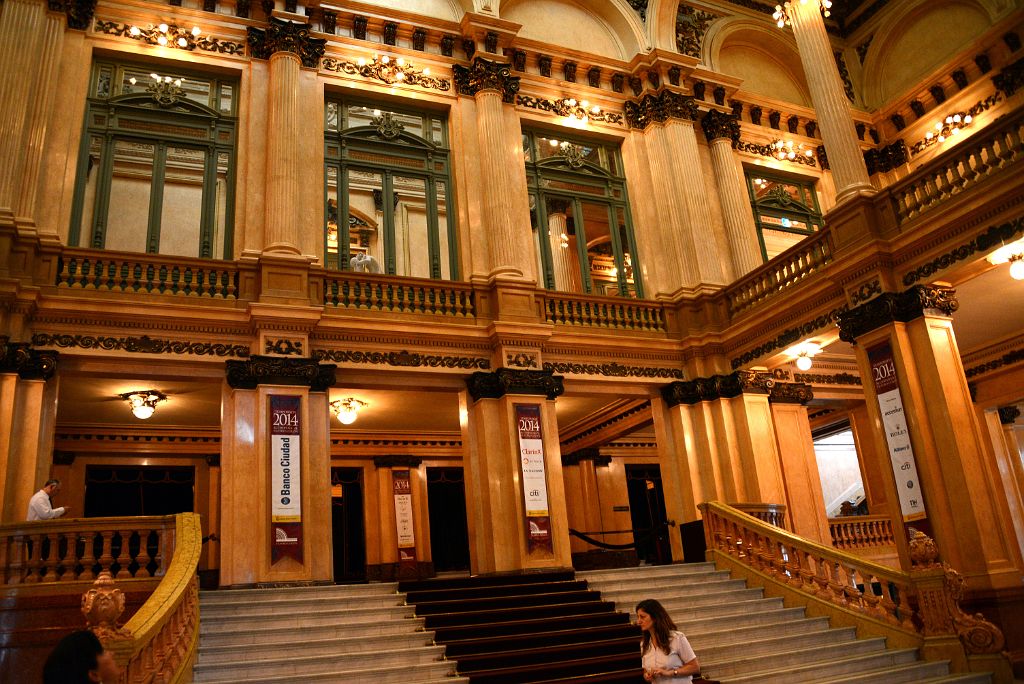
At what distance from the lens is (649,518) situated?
18.3 meters

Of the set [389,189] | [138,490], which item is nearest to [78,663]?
[389,189]

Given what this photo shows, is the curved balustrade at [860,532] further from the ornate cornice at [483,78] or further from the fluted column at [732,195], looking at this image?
the ornate cornice at [483,78]

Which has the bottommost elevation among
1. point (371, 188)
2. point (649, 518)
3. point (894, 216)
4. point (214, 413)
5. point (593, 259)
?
point (649, 518)

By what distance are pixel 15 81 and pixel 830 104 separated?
11511mm

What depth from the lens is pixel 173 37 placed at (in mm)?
12352

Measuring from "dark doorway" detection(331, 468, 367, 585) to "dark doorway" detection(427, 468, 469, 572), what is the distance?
1.47 m

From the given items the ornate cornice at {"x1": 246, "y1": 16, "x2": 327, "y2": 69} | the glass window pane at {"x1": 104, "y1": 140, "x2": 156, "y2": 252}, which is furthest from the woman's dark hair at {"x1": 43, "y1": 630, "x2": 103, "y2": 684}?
the ornate cornice at {"x1": 246, "y1": 16, "x2": 327, "y2": 69}

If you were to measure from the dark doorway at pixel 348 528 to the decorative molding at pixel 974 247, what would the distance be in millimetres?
10571

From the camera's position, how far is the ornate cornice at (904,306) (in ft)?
33.0

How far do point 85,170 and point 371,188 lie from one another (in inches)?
172

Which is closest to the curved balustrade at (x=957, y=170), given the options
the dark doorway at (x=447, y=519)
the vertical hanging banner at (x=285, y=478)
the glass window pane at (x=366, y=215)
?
the glass window pane at (x=366, y=215)

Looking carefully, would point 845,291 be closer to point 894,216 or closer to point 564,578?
point 894,216

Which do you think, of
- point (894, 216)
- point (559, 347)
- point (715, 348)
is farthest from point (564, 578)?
point (894, 216)

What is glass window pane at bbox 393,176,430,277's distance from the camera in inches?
549
